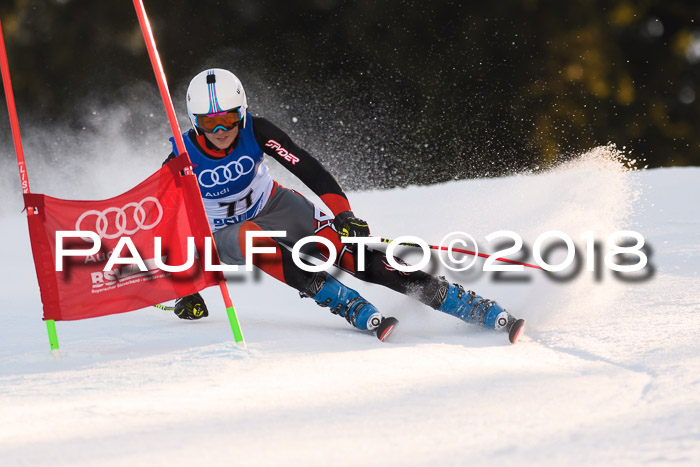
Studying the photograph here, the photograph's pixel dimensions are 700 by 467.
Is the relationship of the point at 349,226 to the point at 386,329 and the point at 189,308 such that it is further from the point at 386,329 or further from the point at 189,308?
the point at 189,308

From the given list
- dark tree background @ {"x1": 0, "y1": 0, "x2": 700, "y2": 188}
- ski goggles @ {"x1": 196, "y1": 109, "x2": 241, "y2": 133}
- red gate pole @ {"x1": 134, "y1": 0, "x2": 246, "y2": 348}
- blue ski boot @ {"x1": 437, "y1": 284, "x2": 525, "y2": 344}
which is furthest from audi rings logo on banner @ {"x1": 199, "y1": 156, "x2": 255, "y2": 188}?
dark tree background @ {"x1": 0, "y1": 0, "x2": 700, "y2": 188}

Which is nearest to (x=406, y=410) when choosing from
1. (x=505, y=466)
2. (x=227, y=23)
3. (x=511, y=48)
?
(x=505, y=466)

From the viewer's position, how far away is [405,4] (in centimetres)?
1479

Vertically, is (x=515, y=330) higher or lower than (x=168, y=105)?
lower

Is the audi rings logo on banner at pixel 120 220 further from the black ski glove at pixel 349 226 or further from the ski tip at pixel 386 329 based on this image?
the ski tip at pixel 386 329

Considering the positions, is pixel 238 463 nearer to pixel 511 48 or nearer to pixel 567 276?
pixel 567 276

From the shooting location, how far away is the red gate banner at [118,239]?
3.16 metres

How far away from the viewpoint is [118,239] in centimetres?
316

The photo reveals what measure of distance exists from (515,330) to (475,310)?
0.85 feet

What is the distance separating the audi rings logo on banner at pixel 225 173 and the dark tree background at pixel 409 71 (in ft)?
32.9

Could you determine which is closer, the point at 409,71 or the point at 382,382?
the point at 382,382

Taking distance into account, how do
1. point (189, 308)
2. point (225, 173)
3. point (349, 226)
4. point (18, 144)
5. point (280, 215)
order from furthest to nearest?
point (189, 308), point (280, 215), point (225, 173), point (349, 226), point (18, 144)

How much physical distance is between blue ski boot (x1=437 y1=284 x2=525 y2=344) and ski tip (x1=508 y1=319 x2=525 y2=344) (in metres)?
0.06

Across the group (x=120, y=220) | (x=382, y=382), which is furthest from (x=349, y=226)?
(x=382, y=382)
